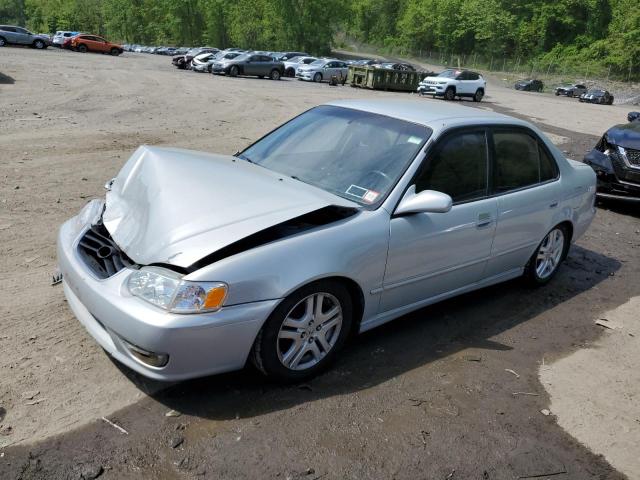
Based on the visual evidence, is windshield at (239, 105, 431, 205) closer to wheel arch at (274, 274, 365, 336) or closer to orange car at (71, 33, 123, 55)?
wheel arch at (274, 274, 365, 336)

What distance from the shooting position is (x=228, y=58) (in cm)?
3384

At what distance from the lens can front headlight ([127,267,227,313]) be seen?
8.97 ft

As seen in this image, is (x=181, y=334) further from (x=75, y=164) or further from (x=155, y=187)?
(x=75, y=164)

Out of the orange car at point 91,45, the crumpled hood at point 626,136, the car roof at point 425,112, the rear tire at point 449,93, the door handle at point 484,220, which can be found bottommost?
the orange car at point 91,45

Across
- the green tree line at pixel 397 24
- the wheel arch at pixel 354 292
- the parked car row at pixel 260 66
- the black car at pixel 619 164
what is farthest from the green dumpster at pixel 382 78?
the green tree line at pixel 397 24

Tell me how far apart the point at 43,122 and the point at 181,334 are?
1018 cm

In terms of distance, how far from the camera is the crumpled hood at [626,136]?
26.1 feet

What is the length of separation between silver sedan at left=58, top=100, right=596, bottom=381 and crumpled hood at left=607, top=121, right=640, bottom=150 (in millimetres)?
4060

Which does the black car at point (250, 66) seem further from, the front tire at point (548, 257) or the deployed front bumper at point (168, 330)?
the deployed front bumper at point (168, 330)

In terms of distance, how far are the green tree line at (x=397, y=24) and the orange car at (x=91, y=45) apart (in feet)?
93.9

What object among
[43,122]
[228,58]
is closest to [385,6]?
[228,58]

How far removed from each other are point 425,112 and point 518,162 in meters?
0.97

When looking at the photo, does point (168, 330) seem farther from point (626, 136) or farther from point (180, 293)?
point (626, 136)

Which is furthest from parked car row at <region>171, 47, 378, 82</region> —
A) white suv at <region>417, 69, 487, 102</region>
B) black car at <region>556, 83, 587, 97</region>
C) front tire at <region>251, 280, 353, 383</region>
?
front tire at <region>251, 280, 353, 383</region>
